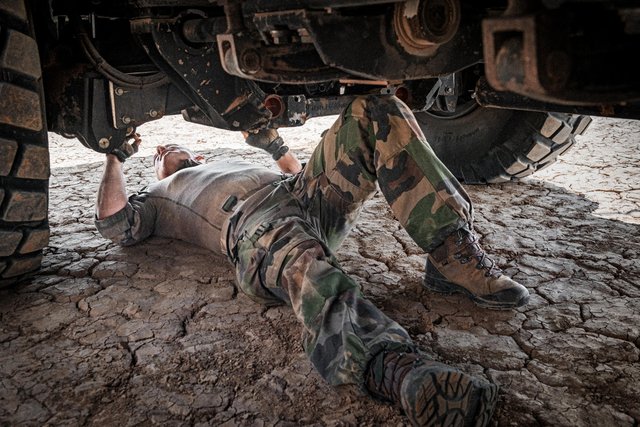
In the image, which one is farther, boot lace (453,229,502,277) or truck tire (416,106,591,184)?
truck tire (416,106,591,184)

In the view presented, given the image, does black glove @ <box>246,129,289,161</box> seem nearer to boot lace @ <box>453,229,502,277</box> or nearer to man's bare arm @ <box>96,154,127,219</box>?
man's bare arm @ <box>96,154,127,219</box>

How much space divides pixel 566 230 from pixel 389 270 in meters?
0.89

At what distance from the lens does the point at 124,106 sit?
242 centimetres

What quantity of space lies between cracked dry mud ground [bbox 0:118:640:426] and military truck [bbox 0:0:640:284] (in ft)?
1.18

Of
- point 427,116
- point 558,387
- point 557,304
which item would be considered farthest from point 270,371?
point 427,116

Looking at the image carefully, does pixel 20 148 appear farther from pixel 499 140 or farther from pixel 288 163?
pixel 499 140

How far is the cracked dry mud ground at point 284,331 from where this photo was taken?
158 centimetres

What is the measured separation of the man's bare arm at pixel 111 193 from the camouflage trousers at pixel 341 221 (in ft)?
1.98

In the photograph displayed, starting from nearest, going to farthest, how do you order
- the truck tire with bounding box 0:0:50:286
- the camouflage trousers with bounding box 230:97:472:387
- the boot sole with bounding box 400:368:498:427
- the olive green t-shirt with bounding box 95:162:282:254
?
1. the boot sole with bounding box 400:368:498:427
2. the camouflage trousers with bounding box 230:97:472:387
3. the truck tire with bounding box 0:0:50:286
4. the olive green t-shirt with bounding box 95:162:282:254

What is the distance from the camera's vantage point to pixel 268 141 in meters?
2.99

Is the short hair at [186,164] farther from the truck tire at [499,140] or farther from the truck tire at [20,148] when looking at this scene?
the truck tire at [499,140]

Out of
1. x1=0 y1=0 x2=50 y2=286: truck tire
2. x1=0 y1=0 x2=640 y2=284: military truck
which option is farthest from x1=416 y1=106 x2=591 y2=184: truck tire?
x1=0 y1=0 x2=50 y2=286: truck tire

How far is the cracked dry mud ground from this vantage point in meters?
1.58

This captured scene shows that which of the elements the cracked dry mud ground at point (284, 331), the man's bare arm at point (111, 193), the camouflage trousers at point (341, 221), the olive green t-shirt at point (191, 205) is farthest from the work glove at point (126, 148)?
the camouflage trousers at point (341, 221)
